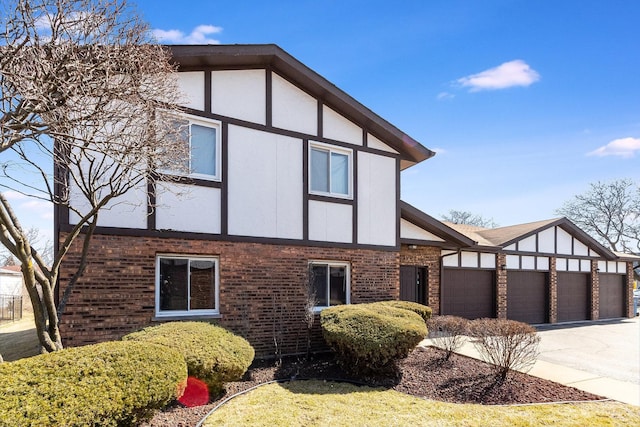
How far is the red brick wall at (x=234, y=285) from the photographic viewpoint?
7391 millimetres

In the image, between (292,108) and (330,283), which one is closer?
(292,108)

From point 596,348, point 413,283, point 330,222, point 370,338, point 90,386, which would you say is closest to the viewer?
point 90,386

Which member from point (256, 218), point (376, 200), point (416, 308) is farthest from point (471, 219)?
point (256, 218)

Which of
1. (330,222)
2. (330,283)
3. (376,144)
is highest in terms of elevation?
(376,144)

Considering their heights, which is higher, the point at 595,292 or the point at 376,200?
the point at 376,200

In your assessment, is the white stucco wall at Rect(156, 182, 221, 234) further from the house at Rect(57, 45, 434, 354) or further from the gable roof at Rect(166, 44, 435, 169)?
the gable roof at Rect(166, 44, 435, 169)

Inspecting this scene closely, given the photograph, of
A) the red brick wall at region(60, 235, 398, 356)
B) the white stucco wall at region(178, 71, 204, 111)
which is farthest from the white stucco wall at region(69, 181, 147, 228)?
the white stucco wall at region(178, 71, 204, 111)

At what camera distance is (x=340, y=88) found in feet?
33.7

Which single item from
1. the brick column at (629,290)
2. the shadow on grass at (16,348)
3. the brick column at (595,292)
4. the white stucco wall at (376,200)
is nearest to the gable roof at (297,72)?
the white stucco wall at (376,200)

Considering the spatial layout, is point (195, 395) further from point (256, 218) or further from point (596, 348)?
point (596, 348)

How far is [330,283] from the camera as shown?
10531mm

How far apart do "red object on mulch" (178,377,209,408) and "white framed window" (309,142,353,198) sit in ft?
17.0

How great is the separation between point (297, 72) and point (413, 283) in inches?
296

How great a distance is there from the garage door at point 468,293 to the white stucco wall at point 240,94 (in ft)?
28.1
